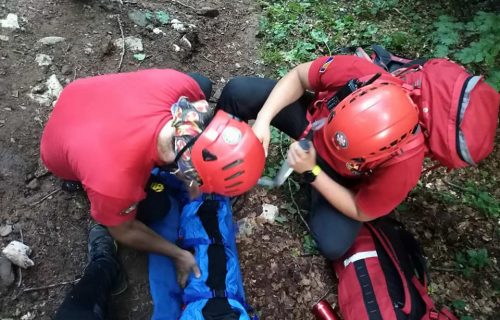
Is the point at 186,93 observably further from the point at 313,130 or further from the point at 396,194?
the point at 396,194

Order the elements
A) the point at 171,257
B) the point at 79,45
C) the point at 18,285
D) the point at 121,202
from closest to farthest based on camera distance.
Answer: the point at 121,202, the point at 18,285, the point at 171,257, the point at 79,45

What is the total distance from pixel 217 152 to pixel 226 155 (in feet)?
0.16

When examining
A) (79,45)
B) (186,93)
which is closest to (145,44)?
(79,45)

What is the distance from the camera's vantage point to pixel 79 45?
3.89 meters

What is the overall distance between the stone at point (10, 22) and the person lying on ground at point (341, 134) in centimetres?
221

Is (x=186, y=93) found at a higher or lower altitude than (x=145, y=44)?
higher

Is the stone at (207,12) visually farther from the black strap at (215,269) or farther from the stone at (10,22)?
the black strap at (215,269)

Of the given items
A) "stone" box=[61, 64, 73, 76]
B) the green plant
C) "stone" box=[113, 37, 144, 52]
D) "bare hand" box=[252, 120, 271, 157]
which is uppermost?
Answer: "bare hand" box=[252, 120, 271, 157]

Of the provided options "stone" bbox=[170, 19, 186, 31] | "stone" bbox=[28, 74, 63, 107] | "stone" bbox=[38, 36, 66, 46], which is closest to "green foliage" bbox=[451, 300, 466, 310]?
"stone" bbox=[170, 19, 186, 31]

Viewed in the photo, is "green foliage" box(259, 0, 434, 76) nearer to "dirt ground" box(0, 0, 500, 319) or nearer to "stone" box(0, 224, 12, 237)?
"dirt ground" box(0, 0, 500, 319)

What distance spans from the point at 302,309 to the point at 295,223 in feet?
2.42

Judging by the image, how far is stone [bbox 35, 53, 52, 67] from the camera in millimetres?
3670

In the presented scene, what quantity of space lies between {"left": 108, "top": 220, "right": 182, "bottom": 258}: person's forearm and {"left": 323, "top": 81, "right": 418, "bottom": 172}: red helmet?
1398 mm

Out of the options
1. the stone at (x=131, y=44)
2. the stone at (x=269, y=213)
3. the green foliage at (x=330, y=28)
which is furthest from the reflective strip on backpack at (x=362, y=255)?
the stone at (x=131, y=44)
